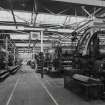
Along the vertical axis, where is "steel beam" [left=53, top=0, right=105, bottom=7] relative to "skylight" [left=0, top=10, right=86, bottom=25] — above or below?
below

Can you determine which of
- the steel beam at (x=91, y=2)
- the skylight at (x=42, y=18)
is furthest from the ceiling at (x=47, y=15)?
the steel beam at (x=91, y=2)

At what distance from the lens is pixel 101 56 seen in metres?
5.13

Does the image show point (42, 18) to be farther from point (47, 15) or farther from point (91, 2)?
point (91, 2)

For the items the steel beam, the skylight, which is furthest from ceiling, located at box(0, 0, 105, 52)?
the steel beam

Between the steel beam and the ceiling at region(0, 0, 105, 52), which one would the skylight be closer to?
the ceiling at region(0, 0, 105, 52)

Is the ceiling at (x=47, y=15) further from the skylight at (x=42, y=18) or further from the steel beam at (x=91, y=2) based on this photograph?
the steel beam at (x=91, y=2)

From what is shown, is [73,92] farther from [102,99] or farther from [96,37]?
[96,37]

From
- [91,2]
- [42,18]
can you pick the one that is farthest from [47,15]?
[91,2]

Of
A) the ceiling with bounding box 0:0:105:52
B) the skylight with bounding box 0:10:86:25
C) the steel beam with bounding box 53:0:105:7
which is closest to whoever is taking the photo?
the steel beam with bounding box 53:0:105:7

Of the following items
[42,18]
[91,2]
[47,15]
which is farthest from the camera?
[42,18]

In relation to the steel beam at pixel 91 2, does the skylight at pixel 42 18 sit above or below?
above

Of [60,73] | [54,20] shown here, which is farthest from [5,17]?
[60,73]

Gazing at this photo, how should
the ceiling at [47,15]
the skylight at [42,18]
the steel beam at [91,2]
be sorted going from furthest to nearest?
1. the skylight at [42,18]
2. the ceiling at [47,15]
3. the steel beam at [91,2]

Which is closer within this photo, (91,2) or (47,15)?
(91,2)
